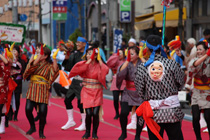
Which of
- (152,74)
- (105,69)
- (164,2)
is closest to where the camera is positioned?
(152,74)

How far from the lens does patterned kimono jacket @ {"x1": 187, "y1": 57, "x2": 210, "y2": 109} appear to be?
8.31m

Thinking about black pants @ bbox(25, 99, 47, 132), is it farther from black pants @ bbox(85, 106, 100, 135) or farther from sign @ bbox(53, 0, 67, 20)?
sign @ bbox(53, 0, 67, 20)

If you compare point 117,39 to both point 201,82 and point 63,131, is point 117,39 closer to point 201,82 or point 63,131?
point 63,131

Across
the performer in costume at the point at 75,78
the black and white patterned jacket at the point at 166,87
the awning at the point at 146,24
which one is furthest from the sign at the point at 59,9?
the black and white patterned jacket at the point at 166,87

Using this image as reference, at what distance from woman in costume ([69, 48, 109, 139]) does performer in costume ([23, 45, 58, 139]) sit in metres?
0.53

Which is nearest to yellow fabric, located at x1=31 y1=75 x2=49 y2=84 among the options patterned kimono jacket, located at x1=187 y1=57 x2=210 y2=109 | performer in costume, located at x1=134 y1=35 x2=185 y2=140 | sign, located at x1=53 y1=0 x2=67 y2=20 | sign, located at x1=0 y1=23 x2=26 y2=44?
patterned kimono jacket, located at x1=187 y1=57 x2=210 y2=109

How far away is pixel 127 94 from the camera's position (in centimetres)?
934

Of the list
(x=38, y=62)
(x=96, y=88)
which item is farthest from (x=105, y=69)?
(x=38, y=62)

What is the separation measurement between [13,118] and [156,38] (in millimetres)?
6675

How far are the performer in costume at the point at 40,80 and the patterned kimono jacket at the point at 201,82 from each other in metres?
2.78

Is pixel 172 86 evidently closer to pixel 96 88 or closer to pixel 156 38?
pixel 156 38

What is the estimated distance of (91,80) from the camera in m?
9.27

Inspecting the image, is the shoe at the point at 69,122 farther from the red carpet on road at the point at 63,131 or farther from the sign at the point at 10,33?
the sign at the point at 10,33

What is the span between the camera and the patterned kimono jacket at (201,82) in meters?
8.31
